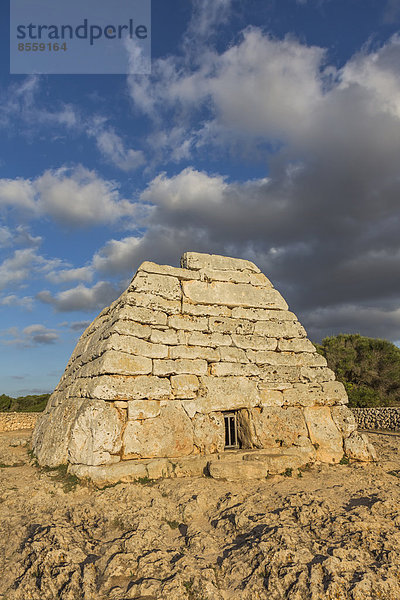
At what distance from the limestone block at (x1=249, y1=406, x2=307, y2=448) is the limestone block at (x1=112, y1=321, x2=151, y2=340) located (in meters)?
2.37

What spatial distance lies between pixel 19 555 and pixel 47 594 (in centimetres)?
68

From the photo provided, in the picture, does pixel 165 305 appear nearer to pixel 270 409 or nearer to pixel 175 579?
pixel 270 409

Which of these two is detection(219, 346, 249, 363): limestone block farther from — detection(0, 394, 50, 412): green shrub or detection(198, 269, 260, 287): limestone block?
detection(0, 394, 50, 412): green shrub

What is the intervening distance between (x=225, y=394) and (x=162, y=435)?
4.37 ft

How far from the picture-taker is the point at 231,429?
688 cm

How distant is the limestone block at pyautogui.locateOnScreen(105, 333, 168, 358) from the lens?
6168 millimetres

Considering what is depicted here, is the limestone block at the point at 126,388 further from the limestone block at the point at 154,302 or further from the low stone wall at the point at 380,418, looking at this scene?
the low stone wall at the point at 380,418

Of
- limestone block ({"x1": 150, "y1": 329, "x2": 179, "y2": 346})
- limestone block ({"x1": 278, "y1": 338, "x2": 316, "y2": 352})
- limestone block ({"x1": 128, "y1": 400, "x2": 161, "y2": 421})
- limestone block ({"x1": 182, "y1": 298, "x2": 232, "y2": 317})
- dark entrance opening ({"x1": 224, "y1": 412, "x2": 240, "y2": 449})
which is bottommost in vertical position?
dark entrance opening ({"x1": 224, "y1": 412, "x2": 240, "y2": 449})

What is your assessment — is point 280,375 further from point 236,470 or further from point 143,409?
point 143,409

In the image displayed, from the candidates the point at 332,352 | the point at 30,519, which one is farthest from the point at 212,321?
the point at 332,352

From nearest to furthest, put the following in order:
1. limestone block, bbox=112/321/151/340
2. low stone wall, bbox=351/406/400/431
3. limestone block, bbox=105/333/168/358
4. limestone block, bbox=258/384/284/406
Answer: limestone block, bbox=105/333/168/358 < limestone block, bbox=112/321/151/340 < limestone block, bbox=258/384/284/406 < low stone wall, bbox=351/406/400/431

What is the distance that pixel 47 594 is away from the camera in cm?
289

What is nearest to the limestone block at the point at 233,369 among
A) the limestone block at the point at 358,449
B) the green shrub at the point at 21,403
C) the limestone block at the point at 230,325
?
the limestone block at the point at 230,325

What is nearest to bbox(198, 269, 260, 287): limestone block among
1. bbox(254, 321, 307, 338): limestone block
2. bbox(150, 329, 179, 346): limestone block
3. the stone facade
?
the stone facade
